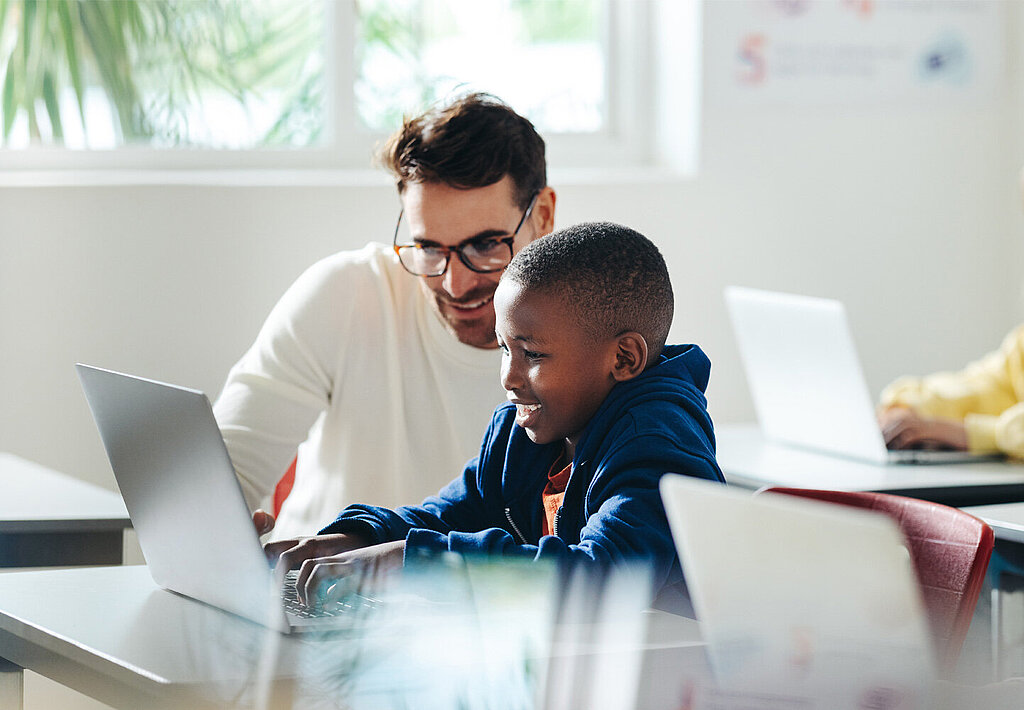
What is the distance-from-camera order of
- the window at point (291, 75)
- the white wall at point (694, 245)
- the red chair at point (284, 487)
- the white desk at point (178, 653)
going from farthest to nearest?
the window at point (291, 75), the white wall at point (694, 245), the red chair at point (284, 487), the white desk at point (178, 653)

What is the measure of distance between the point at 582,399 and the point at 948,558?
1.34 feet

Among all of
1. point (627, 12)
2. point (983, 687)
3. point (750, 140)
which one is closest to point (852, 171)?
point (750, 140)

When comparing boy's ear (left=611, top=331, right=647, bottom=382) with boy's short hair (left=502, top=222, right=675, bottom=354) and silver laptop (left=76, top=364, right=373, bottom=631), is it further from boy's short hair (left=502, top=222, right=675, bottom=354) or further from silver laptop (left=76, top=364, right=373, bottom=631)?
silver laptop (left=76, top=364, right=373, bottom=631)

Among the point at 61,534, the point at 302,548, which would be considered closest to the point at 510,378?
the point at 302,548

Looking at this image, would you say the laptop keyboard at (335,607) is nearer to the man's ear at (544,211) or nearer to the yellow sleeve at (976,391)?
the man's ear at (544,211)

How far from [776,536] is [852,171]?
2.95 metres

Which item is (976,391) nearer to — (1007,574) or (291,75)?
(1007,574)

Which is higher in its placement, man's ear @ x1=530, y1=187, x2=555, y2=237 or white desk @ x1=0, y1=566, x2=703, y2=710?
man's ear @ x1=530, y1=187, x2=555, y2=237

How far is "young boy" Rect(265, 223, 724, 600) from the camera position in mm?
1239

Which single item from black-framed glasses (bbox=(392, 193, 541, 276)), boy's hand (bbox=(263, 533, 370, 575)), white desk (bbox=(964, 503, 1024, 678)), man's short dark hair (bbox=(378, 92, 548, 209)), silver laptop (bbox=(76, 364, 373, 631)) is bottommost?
white desk (bbox=(964, 503, 1024, 678))

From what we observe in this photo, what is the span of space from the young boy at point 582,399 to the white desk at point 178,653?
4.5 inches

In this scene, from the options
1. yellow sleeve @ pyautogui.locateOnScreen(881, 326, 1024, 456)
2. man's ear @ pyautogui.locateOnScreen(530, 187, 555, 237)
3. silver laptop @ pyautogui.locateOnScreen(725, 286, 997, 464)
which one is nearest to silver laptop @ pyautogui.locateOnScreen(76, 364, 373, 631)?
man's ear @ pyautogui.locateOnScreen(530, 187, 555, 237)

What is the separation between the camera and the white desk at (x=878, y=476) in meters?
2.25

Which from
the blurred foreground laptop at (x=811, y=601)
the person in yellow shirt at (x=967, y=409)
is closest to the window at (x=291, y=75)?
the person in yellow shirt at (x=967, y=409)
